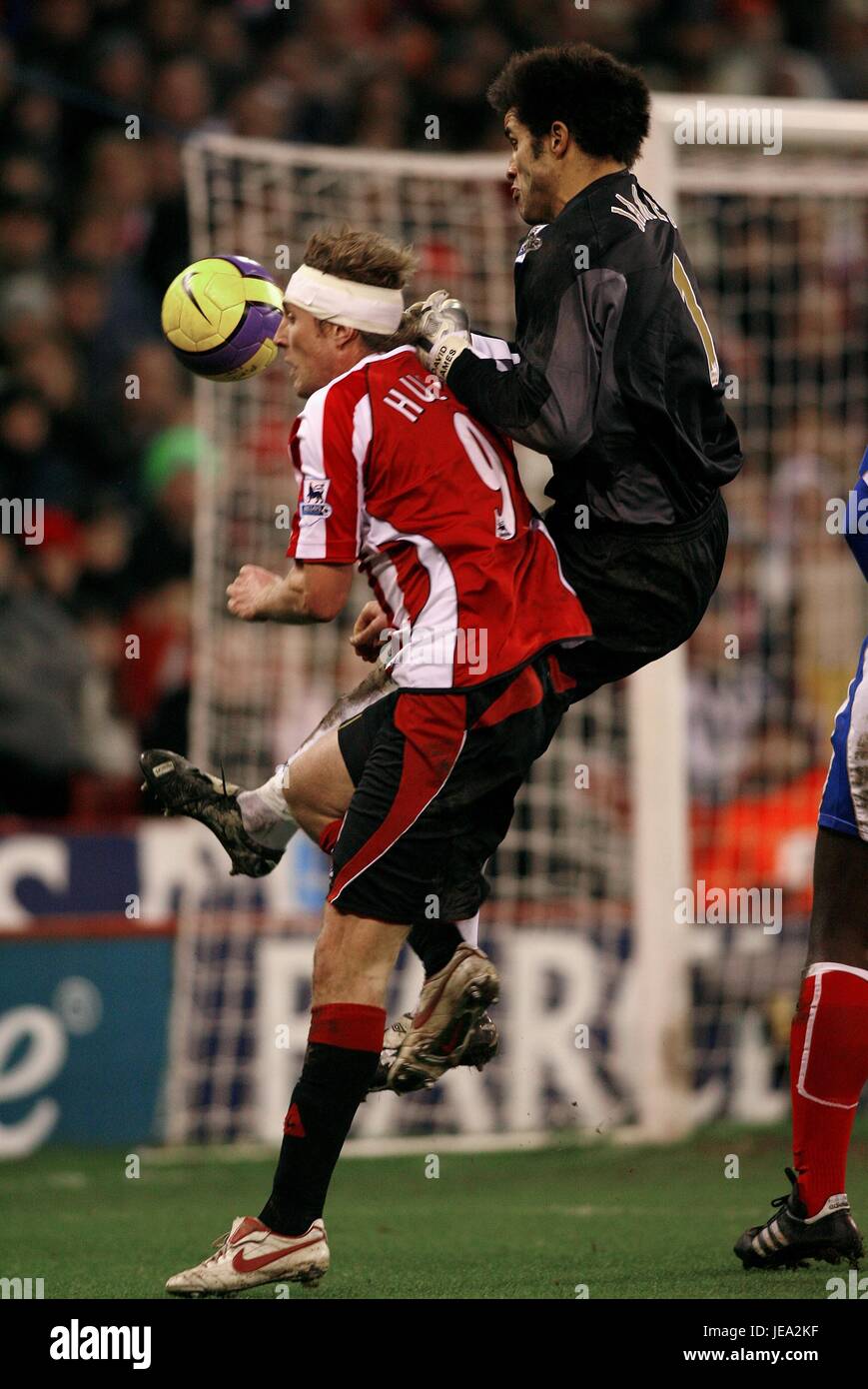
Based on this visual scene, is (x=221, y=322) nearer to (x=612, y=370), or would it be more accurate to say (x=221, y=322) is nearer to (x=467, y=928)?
(x=612, y=370)

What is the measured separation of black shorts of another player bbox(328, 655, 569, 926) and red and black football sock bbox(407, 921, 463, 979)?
172mm

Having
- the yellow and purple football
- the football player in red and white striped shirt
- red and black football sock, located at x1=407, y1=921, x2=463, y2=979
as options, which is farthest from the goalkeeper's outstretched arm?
red and black football sock, located at x1=407, y1=921, x2=463, y2=979

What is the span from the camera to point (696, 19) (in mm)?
13562

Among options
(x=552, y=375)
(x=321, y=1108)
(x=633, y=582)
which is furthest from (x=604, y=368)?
(x=321, y=1108)

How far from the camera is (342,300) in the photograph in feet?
16.4

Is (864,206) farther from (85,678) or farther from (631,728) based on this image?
(85,678)

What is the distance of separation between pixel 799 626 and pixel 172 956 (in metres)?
3.23

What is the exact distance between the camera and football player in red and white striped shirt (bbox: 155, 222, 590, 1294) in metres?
4.76

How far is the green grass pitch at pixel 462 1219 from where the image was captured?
5102mm

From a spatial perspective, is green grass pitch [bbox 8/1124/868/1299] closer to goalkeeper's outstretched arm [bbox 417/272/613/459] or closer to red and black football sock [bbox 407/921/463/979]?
red and black football sock [bbox 407/921/463/979]

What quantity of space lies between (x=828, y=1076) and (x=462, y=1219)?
1.76 m

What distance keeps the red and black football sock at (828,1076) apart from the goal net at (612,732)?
10.5ft

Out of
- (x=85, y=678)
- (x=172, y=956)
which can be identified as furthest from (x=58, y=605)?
(x=172, y=956)

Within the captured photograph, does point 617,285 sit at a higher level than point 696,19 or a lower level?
lower
